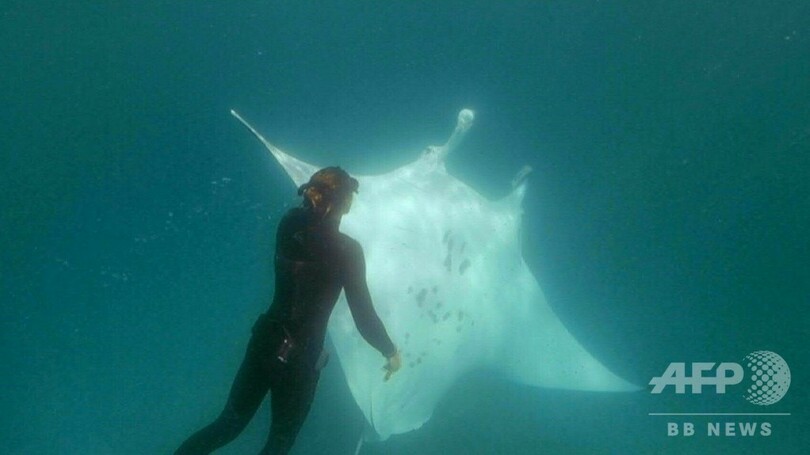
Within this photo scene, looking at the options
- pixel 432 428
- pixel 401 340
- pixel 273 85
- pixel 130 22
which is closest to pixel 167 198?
pixel 273 85

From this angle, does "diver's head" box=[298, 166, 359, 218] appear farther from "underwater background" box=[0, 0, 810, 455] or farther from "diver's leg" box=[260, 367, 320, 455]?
"underwater background" box=[0, 0, 810, 455]

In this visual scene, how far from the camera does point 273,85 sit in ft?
37.2

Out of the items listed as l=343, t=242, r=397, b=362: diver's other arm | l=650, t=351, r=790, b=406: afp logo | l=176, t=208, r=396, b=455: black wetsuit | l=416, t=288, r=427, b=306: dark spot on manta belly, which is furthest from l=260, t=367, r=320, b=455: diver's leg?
l=650, t=351, r=790, b=406: afp logo

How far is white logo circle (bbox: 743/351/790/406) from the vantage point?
838 centimetres

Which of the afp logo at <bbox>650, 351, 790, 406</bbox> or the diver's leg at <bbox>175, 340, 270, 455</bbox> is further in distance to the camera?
the afp logo at <bbox>650, 351, 790, 406</bbox>

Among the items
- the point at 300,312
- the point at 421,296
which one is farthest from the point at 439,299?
the point at 300,312

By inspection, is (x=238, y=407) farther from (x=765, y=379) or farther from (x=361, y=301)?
(x=765, y=379)

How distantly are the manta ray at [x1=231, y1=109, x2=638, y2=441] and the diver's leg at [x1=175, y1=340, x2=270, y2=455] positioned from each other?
1.80 m

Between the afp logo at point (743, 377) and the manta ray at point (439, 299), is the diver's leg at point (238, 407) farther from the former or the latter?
the afp logo at point (743, 377)

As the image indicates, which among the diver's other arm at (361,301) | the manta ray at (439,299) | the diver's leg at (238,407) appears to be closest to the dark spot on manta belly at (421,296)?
the manta ray at (439,299)

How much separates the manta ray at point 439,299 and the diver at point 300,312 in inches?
70.8

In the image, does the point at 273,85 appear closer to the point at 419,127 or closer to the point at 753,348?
the point at 419,127

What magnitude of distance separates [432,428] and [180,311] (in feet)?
22.0

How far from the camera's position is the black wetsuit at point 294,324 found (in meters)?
2.70
